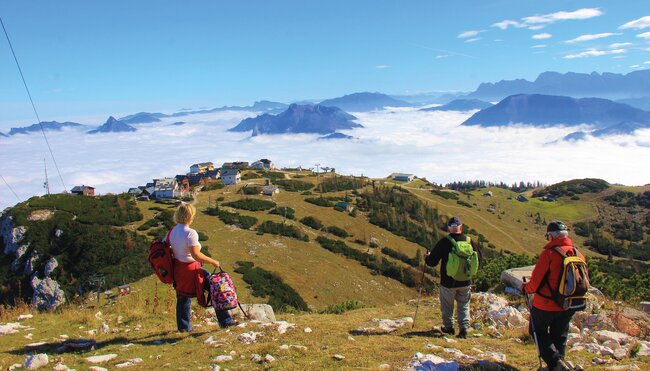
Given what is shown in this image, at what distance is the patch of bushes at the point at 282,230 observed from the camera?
55.5m

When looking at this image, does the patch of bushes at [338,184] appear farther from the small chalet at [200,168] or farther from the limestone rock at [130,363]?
the limestone rock at [130,363]

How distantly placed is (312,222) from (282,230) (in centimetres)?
866

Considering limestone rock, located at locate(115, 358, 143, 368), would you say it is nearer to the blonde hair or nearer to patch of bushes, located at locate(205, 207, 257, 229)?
the blonde hair

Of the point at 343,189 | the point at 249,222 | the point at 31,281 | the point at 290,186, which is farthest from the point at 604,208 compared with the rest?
the point at 31,281

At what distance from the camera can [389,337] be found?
8.13 meters

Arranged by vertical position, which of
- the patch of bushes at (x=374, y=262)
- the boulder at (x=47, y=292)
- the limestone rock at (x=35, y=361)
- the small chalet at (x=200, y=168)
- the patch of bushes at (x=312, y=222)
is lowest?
the patch of bushes at (x=374, y=262)

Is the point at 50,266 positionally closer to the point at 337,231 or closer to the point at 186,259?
the point at 337,231

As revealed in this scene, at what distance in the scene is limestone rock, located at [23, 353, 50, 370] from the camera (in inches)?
258

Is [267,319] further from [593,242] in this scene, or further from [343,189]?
[593,242]

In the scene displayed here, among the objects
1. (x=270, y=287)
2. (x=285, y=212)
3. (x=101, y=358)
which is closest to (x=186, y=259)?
(x=101, y=358)

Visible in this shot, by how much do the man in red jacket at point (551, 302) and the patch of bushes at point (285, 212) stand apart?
2320 inches

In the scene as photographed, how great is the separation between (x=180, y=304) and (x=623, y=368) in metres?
7.25

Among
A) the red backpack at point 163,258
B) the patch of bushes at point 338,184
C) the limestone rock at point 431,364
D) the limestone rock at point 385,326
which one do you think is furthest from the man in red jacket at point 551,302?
the patch of bushes at point 338,184

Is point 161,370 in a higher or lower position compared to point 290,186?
higher
